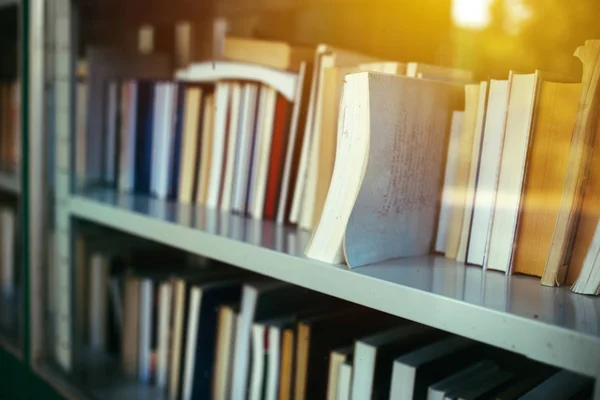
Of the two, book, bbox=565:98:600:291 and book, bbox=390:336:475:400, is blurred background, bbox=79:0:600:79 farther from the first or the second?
book, bbox=390:336:475:400

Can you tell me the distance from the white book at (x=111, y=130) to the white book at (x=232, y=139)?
1.04 feet

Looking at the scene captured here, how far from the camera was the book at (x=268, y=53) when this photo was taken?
34.9 inches

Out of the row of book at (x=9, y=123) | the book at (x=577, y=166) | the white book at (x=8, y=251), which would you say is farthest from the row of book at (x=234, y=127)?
the white book at (x=8, y=251)

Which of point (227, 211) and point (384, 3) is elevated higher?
point (384, 3)

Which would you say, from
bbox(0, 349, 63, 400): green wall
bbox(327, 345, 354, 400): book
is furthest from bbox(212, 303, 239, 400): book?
bbox(0, 349, 63, 400): green wall

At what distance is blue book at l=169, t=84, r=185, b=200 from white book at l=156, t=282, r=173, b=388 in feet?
0.60

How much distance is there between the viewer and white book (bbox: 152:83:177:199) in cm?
105

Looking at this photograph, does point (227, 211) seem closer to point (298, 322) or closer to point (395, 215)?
point (298, 322)

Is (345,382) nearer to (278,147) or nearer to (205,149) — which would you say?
(278,147)

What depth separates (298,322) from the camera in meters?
0.77

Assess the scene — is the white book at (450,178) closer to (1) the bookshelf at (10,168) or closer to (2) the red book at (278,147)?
(2) the red book at (278,147)

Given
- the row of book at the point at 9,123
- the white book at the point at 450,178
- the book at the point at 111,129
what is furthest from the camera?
the row of book at the point at 9,123

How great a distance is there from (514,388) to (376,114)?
35 cm

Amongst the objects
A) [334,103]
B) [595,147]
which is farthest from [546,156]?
[334,103]
